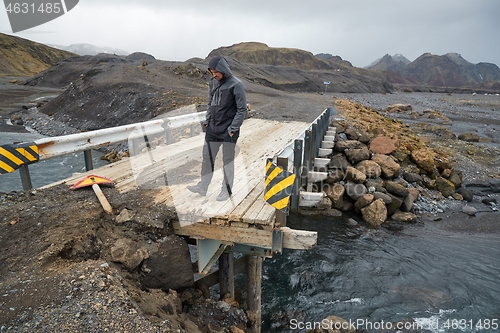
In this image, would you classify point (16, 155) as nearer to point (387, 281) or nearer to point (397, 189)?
point (387, 281)

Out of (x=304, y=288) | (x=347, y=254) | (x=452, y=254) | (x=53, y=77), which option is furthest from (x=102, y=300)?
(x=53, y=77)

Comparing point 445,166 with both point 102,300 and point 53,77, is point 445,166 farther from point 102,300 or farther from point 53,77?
point 53,77

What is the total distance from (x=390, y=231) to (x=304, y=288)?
3904 millimetres

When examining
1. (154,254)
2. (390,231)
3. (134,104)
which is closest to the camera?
(154,254)

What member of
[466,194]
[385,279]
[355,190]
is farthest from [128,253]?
[466,194]

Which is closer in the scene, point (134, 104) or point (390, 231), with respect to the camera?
point (390, 231)

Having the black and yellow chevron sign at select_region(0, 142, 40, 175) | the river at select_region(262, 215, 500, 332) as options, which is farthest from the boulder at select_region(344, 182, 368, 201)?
the black and yellow chevron sign at select_region(0, 142, 40, 175)

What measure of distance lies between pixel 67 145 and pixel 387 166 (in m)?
9.65

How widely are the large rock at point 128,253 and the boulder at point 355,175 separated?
804cm

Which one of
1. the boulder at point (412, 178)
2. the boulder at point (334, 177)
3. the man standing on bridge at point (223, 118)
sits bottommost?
the boulder at point (412, 178)

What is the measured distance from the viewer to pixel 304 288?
6.89 meters

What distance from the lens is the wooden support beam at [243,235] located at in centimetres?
430

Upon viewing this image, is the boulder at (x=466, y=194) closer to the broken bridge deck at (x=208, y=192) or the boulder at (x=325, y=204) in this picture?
the boulder at (x=325, y=204)

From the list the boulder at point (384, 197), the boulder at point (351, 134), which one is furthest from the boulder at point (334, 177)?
the boulder at point (351, 134)
